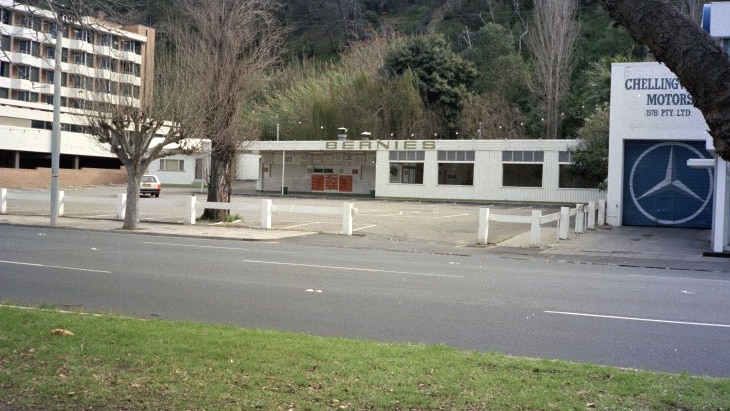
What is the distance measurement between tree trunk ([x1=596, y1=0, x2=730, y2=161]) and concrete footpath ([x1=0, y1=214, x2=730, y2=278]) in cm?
1540

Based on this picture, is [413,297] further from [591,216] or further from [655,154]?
[655,154]

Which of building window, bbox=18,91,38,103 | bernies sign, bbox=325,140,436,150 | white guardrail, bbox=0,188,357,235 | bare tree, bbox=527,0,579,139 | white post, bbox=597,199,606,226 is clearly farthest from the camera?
building window, bbox=18,91,38,103

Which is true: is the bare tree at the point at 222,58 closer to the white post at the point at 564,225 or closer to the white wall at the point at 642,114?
the white post at the point at 564,225

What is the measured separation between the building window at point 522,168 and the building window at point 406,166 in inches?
229

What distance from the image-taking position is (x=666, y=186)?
3078 centimetres

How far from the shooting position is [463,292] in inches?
495

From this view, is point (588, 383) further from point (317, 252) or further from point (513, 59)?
point (513, 59)

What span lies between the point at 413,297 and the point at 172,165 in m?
59.6

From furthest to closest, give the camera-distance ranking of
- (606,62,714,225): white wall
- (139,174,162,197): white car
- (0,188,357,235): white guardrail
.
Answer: (139,174,162,197): white car → (606,62,714,225): white wall → (0,188,357,235): white guardrail

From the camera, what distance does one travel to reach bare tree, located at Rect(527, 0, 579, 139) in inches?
2127

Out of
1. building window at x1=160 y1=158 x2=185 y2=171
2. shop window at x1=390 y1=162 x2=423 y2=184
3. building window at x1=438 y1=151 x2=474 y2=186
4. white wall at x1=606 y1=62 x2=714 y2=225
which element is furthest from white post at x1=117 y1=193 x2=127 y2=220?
building window at x1=160 y1=158 x2=185 y2=171

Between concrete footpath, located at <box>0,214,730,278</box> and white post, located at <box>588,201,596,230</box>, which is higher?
white post, located at <box>588,201,596,230</box>

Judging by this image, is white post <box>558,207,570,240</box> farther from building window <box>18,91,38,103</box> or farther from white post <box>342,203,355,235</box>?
building window <box>18,91,38,103</box>

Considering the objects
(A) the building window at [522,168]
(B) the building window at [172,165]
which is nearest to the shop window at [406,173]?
(A) the building window at [522,168]
